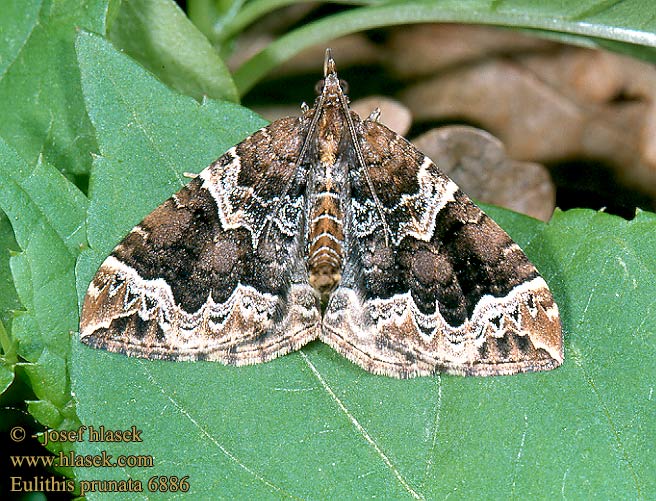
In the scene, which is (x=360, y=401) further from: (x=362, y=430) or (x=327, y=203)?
(x=327, y=203)

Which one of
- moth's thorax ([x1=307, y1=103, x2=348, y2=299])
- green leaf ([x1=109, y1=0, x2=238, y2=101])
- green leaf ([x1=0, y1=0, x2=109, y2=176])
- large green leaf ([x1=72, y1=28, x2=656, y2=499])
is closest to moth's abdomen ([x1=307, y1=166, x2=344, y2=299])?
moth's thorax ([x1=307, y1=103, x2=348, y2=299])

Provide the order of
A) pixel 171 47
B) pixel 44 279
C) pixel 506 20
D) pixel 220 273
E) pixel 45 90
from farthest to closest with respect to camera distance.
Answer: pixel 506 20 < pixel 171 47 < pixel 45 90 < pixel 220 273 < pixel 44 279

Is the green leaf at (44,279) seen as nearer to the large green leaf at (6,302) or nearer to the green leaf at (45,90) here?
the large green leaf at (6,302)

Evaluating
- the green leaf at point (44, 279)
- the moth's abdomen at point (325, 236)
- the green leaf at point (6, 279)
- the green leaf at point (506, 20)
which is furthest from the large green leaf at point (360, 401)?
the green leaf at point (506, 20)

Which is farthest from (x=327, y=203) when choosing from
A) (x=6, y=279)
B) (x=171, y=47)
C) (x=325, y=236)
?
(x=6, y=279)

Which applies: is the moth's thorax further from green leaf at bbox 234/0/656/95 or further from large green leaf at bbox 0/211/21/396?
large green leaf at bbox 0/211/21/396

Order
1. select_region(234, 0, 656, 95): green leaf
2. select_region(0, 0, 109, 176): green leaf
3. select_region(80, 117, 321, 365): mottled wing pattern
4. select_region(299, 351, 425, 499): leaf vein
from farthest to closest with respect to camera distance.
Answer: select_region(234, 0, 656, 95): green leaf, select_region(0, 0, 109, 176): green leaf, select_region(80, 117, 321, 365): mottled wing pattern, select_region(299, 351, 425, 499): leaf vein

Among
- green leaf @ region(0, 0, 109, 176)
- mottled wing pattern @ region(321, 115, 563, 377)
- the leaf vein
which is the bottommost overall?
the leaf vein
